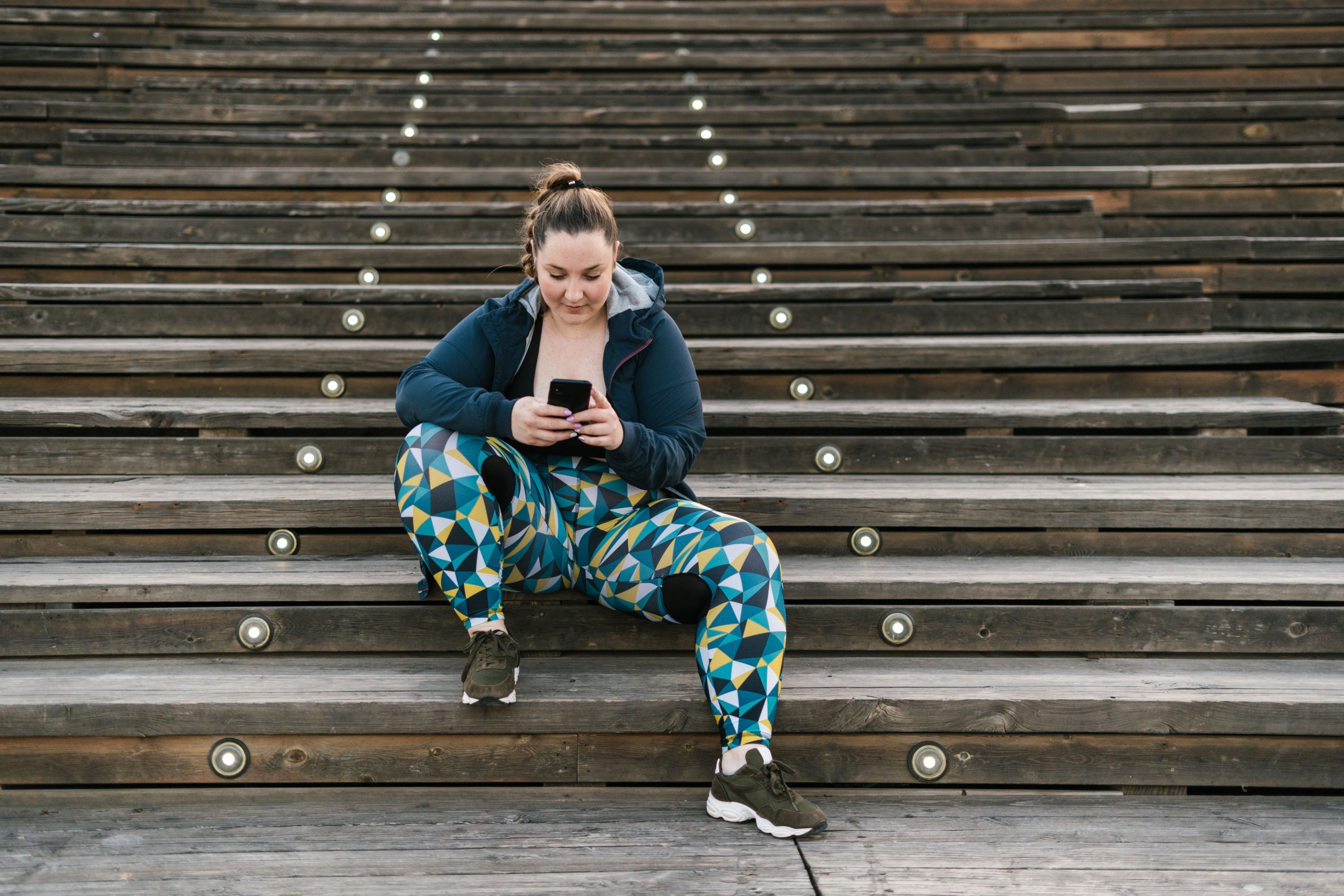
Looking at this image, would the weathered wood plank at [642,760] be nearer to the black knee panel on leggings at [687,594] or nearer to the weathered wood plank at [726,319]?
the black knee panel on leggings at [687,594]

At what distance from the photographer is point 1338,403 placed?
110 inches

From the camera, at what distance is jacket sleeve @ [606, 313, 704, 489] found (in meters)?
1.81

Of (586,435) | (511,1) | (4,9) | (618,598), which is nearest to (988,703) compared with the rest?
(618,598)

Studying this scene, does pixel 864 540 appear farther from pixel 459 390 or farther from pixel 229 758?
pixel 229 758

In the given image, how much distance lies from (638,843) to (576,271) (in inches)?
37.5

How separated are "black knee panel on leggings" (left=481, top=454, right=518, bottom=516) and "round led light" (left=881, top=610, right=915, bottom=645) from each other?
78 cm

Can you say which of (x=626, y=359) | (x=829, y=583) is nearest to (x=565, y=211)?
(x=626, y=359)

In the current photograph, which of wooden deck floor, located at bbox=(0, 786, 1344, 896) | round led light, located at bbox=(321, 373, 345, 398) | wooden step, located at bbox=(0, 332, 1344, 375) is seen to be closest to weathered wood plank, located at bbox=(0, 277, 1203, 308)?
wooden step, located at bbox=(0, 332, 1344, 375)

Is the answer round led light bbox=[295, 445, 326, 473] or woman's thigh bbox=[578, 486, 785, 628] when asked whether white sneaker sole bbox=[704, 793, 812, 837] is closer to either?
woman's thigh bbox=[578, 486, 785, 628]

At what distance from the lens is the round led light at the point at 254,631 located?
195cm

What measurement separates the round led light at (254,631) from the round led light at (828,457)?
4.13 feet

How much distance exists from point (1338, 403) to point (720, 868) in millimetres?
2300

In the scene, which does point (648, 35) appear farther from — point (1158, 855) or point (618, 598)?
Result: point (1158, 855)

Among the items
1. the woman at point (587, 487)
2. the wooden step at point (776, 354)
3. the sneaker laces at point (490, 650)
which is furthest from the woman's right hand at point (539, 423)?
the wooden step at point (776, 354)
